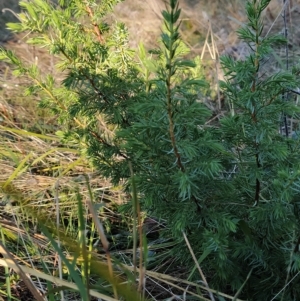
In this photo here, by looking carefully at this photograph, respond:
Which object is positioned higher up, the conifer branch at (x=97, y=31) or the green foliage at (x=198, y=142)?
the conifer branch at (x=97, y=31)

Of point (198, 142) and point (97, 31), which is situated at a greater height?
point (97, 31)

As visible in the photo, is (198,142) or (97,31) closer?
(198,142)

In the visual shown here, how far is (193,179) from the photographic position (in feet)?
3.55

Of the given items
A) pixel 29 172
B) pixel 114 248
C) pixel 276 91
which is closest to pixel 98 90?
pixel 276 91

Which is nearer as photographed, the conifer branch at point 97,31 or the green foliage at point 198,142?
the green foliage at point 198,142

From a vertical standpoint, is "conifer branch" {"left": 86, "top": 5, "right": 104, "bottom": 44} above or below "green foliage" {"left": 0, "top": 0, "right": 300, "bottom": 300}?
above

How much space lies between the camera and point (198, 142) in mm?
1062

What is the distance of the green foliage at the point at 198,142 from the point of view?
3.40ft

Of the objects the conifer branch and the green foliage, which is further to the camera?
the conifer branch

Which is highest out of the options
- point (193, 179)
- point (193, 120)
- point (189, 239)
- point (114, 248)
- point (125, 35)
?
point (125, 35)

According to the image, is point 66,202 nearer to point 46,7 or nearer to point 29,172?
point 29,172

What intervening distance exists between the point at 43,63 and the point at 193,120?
2.26m

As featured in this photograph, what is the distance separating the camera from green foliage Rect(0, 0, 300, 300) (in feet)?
3.40

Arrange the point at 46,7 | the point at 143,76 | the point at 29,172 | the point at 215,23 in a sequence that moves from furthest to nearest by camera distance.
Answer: the point at 215,23
the point at 29,172
the point at 143,76
the point at 46,7
